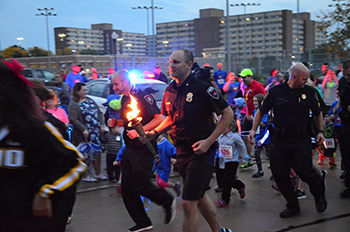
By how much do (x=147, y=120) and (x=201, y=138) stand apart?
975mm

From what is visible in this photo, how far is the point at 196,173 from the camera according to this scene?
3539 mm

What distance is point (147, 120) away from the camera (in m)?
4.36

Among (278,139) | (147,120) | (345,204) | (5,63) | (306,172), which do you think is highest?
(5,63)

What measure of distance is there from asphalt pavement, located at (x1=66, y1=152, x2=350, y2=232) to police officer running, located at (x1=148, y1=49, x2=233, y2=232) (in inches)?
42.3

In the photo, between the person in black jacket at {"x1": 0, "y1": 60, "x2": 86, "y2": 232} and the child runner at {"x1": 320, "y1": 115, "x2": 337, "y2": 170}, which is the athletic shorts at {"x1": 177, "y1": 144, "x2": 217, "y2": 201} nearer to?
the person in black jacket at {"x1": 0, "y1": 60, "x2": 86, "y2": 232}

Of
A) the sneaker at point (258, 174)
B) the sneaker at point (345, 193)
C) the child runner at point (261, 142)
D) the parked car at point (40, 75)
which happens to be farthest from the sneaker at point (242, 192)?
the parked car at point (40, 75)

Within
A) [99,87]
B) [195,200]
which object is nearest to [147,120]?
[195,200]

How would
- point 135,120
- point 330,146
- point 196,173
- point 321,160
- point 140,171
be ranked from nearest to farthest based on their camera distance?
1. point 196,173
2. point 135,120
3. point 140,171
4. point 330,146
5. point 321,160

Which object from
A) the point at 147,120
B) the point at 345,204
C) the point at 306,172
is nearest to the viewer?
the point at 147,120

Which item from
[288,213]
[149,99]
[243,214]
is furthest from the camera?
[243,214]

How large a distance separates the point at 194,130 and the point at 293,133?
1.74 meters

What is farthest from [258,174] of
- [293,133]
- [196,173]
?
[196,173]

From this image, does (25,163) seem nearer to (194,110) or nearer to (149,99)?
(194,110)

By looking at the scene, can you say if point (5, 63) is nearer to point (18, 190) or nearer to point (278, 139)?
point (18, 190)
